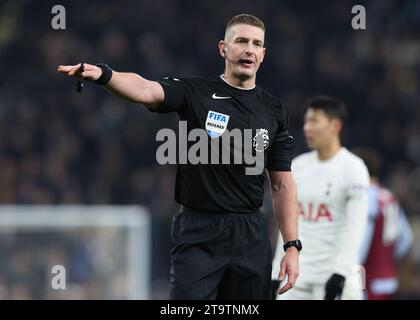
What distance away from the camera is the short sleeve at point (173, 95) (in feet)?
15.5

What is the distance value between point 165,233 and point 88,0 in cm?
520

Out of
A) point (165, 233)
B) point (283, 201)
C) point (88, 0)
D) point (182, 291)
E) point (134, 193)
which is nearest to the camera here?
point (182, 291)

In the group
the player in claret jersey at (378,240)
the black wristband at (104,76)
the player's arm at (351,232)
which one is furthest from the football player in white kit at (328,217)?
the black wristband at (104,76)

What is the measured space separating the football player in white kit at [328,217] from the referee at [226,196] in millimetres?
1245

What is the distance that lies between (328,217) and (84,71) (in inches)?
104

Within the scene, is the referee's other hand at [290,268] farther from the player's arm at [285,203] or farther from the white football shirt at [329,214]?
the white football shirt at [329,214]

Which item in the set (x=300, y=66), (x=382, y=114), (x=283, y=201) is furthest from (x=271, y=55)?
(x=283, y=201)

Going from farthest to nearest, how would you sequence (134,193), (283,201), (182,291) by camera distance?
(134,193), (283,201), (182,291)

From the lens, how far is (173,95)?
4766mm

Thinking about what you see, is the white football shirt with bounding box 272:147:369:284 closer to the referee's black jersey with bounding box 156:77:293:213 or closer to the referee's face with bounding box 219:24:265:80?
the referee's black jersey with bounding box 156:77:293:213

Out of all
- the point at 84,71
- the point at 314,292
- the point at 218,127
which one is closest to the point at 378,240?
the point at 314,292

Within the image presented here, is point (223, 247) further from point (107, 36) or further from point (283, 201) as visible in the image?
point (107, 36)

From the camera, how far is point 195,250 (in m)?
4.85

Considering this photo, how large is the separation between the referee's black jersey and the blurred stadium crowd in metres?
6.95
